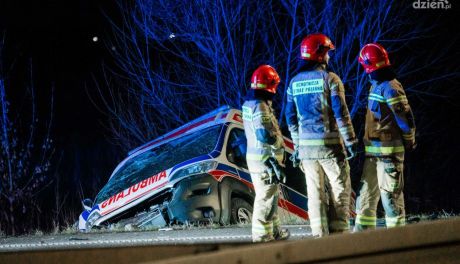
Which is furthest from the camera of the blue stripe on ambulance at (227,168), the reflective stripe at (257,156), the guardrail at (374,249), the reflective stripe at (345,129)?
the blue stripe on ambulance at (227,168)

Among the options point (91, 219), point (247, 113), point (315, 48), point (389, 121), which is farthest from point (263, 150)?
point (91, 219)

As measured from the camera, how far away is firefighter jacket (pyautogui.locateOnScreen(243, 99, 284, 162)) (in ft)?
21.6

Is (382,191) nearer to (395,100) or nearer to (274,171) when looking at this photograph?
(395,100)

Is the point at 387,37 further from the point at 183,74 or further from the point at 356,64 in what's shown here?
the point at 183,74

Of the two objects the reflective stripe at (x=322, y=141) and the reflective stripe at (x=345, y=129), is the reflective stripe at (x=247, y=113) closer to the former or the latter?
the reflective stripe at (x=322, y=141)

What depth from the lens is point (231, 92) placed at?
1508 cm

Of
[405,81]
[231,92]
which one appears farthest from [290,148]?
[405,81]

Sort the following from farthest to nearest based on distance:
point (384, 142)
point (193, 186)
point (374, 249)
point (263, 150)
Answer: point (193, 186)
point (263, 150)
point (384, 142)
point (374, 249)

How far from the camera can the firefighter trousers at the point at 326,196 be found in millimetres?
6129

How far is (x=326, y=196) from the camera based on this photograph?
20.6ft

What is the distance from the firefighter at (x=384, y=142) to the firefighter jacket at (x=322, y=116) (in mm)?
447

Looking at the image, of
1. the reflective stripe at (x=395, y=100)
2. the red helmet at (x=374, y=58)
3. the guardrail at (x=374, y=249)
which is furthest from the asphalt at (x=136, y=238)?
the guardrail at (x=374, y=249)

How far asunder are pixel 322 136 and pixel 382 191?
87cm

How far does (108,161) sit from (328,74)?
61.8 feet
